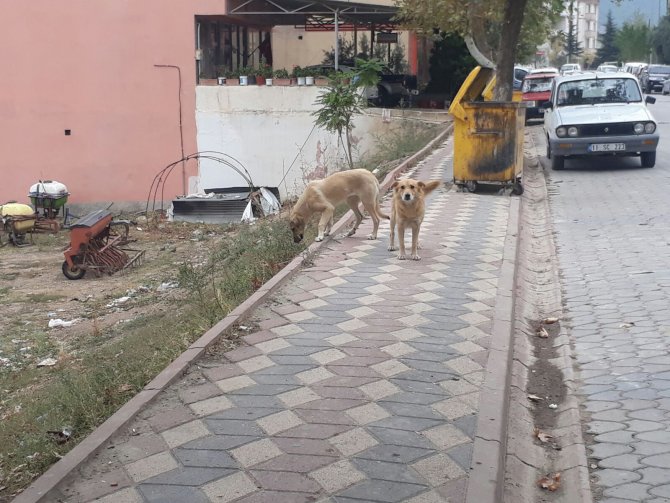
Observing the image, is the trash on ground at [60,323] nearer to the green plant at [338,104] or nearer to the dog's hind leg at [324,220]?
the dog's hind leg at [324,220]

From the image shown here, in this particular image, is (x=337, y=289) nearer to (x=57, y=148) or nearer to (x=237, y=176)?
(x=237, y=176)

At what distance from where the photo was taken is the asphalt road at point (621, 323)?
455 centimetres

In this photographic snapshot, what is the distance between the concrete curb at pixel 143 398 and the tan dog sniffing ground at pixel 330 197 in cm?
85

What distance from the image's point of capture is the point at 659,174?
50.5 ft

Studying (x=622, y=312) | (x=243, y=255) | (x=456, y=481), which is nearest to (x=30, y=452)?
(x=456, y=481)

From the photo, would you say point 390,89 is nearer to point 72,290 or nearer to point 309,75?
point 309,75

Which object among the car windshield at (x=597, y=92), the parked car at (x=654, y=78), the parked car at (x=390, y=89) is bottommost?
the car windshield at (x=597, y=92)

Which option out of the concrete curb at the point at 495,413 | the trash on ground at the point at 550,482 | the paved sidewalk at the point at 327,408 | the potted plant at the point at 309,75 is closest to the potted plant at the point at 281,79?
the potted plant at the point at 309,75

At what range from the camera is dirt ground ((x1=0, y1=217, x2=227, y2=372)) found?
404 inches

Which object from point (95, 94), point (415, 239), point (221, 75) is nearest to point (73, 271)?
point (415, 239)

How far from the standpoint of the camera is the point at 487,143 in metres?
12.9

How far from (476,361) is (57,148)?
2158 centimetres

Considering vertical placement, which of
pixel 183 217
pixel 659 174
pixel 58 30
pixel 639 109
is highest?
pixel 58 30

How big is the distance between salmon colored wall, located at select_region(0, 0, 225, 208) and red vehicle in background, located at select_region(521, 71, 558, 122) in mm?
10308
